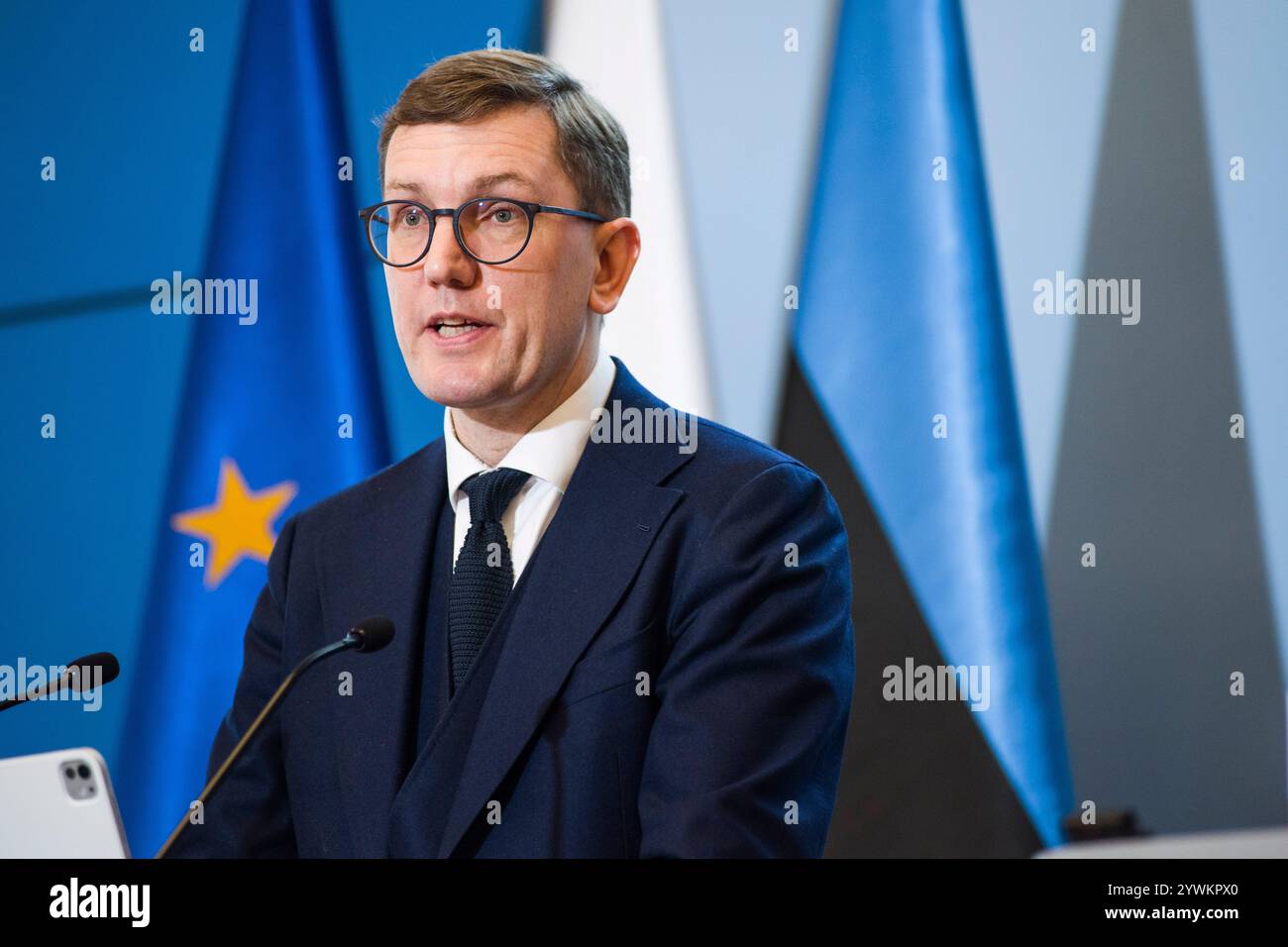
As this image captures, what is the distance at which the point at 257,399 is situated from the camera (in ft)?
11.0

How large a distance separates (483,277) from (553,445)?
27cm

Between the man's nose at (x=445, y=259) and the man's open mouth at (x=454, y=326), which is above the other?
the man's nose at (x=445, y=259)

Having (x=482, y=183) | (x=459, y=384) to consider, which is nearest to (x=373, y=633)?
(x=459, y=384)

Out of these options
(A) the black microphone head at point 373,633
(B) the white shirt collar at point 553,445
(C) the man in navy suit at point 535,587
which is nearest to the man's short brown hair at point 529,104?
(C) the man in navy suit at point 535,587

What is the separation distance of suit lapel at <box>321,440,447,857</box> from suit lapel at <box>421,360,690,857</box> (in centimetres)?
11

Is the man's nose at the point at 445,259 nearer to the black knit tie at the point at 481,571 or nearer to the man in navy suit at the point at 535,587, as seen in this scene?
the man in navy suit at the point at 535,587

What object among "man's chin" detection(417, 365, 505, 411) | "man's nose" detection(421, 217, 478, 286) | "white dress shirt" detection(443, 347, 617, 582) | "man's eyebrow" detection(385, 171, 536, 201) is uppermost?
"man's eyebrow" detection(385, 171, 536, 201)

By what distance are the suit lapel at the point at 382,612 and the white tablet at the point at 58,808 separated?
51cm

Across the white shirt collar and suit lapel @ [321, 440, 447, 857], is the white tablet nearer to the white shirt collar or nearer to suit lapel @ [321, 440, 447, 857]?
suit lapel @ [321, 440, 447, 857]

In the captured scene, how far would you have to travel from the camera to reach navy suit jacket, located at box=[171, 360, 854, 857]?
5.76 feet

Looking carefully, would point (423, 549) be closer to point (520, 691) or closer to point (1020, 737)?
point (520, 691)

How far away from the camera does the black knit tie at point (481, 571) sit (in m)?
1.94

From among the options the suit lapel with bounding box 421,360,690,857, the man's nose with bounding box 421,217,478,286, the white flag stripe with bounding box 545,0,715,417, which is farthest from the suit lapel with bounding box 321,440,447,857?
the white flag stripe with bounding box 545,0,715,417
